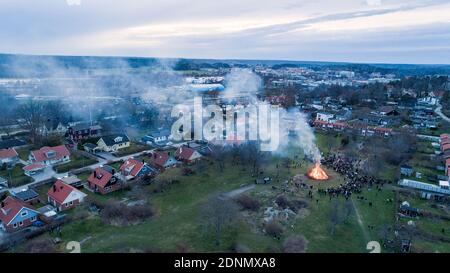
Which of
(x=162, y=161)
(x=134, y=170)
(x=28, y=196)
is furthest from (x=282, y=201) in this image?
(x=28, y=196)

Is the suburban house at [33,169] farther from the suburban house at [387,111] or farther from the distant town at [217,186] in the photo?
the suburban house at [387,111]

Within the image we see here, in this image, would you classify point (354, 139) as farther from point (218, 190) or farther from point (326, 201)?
point (218, 190)

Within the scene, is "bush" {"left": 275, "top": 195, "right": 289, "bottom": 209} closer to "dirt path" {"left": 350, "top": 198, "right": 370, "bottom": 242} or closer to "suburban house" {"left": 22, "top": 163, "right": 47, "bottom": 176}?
"dirt path" {"left": 350, "top": 198, "right": 370, "bottom": 242}

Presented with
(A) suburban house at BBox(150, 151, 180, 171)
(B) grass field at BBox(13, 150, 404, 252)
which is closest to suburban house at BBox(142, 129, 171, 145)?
(A) suburban house at BBox(150, 151, 180, 171)

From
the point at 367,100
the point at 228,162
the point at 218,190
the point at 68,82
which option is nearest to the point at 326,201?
the point at 218,190

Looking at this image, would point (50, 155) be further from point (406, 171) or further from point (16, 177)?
point (406, 171)
